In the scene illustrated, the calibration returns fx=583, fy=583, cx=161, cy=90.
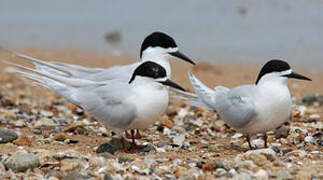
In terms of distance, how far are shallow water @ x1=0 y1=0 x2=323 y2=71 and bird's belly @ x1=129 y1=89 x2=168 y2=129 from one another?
5.90 m

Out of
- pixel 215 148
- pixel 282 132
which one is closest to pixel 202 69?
pixel 282 132

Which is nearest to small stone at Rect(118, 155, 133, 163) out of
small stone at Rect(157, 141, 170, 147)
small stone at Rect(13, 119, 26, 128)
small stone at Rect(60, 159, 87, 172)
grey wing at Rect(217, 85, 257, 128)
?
small stone at Rect(60, 159, 87, 172)

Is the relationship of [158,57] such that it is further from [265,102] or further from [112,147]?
[265,102]

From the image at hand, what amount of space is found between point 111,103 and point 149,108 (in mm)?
363

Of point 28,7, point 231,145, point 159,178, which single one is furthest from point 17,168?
point 28,7

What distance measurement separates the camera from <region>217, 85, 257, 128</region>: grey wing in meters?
4.50

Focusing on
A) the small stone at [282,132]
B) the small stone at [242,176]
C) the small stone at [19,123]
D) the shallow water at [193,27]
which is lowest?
the small stone at [242,176]

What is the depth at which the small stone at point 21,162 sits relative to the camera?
3.75 meters

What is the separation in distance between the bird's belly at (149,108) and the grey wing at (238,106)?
578 mm

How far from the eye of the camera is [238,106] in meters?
4.60

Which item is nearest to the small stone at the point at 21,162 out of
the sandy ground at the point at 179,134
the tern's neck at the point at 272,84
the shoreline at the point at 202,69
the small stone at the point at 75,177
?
the sandy ground at the point at 179,134

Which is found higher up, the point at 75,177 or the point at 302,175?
the point at 75,177

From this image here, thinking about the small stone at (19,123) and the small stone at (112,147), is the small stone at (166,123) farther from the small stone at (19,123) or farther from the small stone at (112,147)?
the small stone at (19,123)

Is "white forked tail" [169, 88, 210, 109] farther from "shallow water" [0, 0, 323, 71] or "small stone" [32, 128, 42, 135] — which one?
"shallow water" [0, 0, 323, 71]
